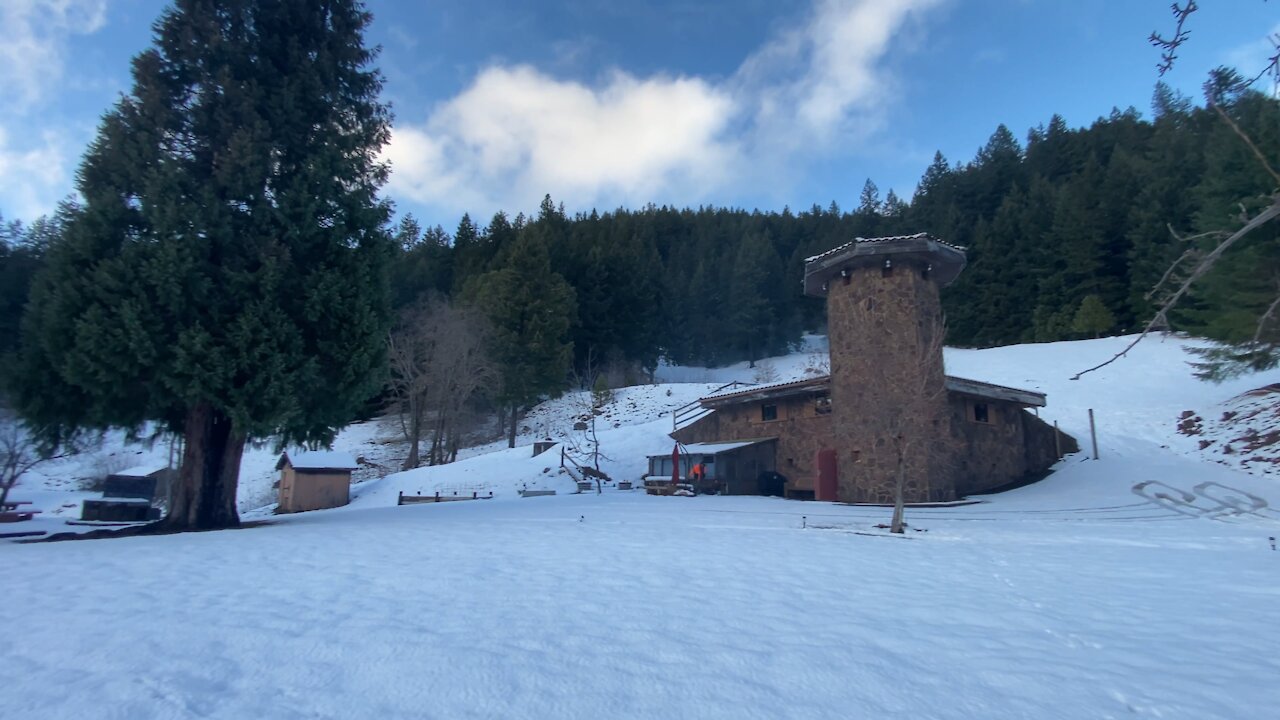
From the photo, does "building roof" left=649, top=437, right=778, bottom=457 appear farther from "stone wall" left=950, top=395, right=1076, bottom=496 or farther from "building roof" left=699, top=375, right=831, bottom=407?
"stone wall" left=950, top=395, right=1076, bottom=496

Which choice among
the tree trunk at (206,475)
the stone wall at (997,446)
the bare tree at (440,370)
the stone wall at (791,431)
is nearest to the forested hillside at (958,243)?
the bare tree at (440,370)

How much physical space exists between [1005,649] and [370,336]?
47.1 feet

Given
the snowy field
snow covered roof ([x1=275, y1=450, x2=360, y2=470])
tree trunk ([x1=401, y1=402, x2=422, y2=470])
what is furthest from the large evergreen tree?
tree trunk ([x1=401, y1=402, x2=422, y2=470])

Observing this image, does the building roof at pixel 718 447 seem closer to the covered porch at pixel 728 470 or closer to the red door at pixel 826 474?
the covered porch at pixel 728 470

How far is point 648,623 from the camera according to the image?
560 cm

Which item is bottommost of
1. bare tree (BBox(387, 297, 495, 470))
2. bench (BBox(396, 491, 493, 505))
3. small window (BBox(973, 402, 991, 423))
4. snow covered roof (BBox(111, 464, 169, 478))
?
A: bench (BBox(396, 491, 493, 505))

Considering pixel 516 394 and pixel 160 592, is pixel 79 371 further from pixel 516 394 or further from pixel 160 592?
pixel 516 394

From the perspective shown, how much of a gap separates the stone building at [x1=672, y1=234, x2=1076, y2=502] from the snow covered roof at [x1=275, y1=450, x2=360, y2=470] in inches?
754

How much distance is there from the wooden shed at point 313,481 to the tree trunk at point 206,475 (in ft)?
45.5

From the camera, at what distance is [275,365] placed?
1416cm

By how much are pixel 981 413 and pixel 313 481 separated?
26.0m

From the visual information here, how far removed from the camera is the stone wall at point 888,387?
68.9 ft

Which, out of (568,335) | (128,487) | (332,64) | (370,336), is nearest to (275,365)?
(370,336)

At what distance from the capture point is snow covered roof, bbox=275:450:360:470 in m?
29.2
